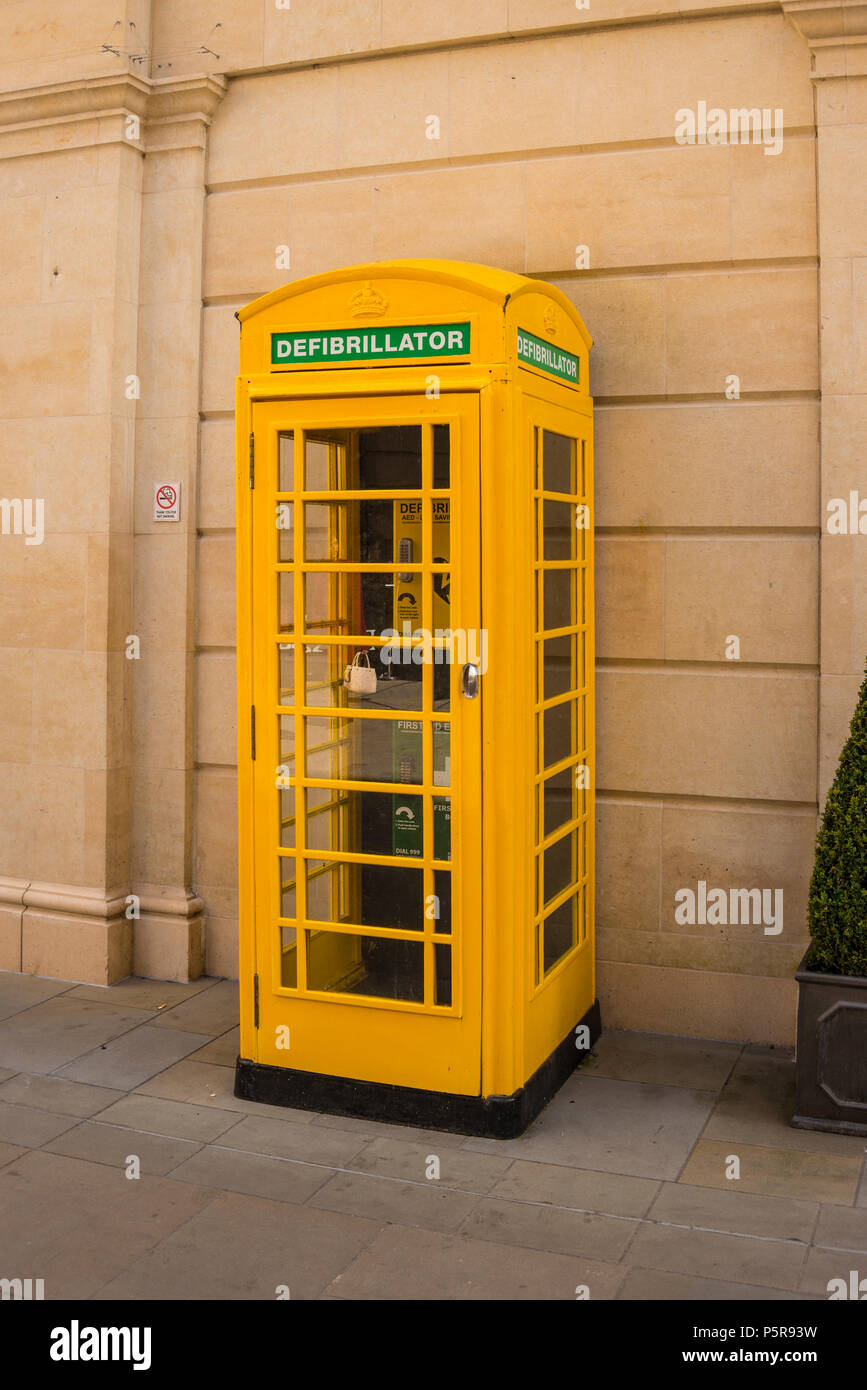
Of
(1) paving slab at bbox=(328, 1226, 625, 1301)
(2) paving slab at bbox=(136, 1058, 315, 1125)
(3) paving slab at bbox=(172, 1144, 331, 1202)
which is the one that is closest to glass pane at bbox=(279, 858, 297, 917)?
(2) paving slab at bbox=(136, 1058, 315, 1125)

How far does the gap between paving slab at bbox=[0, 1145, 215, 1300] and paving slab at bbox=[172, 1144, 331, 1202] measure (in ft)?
0.26

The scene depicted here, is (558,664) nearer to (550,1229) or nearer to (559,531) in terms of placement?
(559,531)

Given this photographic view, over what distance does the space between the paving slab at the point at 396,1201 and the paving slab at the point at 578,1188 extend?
0.17 meters

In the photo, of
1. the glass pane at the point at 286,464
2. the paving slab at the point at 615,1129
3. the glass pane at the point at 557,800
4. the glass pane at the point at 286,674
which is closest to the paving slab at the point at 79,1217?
the paving slab at the point at 615,1129

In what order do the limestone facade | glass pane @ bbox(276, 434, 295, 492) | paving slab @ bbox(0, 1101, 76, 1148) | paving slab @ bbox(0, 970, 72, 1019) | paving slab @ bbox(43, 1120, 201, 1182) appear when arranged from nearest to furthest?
1. paving slab @ bbox(43, 1120, 201, 1182)
2. paving slab @ bbox(0, 1101, 76, 1148)
3. glass pane @ bbox(276, 434, 295, 492)
4. the limestone facade
5. paving slab @ bbox(0, 970, 72, 1019)

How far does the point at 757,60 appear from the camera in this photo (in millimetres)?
5402

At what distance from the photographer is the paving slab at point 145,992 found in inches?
244

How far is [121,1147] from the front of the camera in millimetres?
4633

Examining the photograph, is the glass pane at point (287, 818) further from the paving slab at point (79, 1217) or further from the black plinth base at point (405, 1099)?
the paving slab at point (79, 1217)

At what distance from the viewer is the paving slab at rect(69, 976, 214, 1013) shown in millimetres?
6195

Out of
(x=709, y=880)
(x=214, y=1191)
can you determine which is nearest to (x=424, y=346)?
(x=709, y=880)

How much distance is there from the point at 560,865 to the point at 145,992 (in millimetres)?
2368

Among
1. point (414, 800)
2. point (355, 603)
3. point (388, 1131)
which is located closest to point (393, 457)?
point (355, 603)

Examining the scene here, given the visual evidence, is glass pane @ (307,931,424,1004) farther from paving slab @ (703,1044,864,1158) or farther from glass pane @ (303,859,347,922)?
paving slab @ (703,1044,864,1158)
